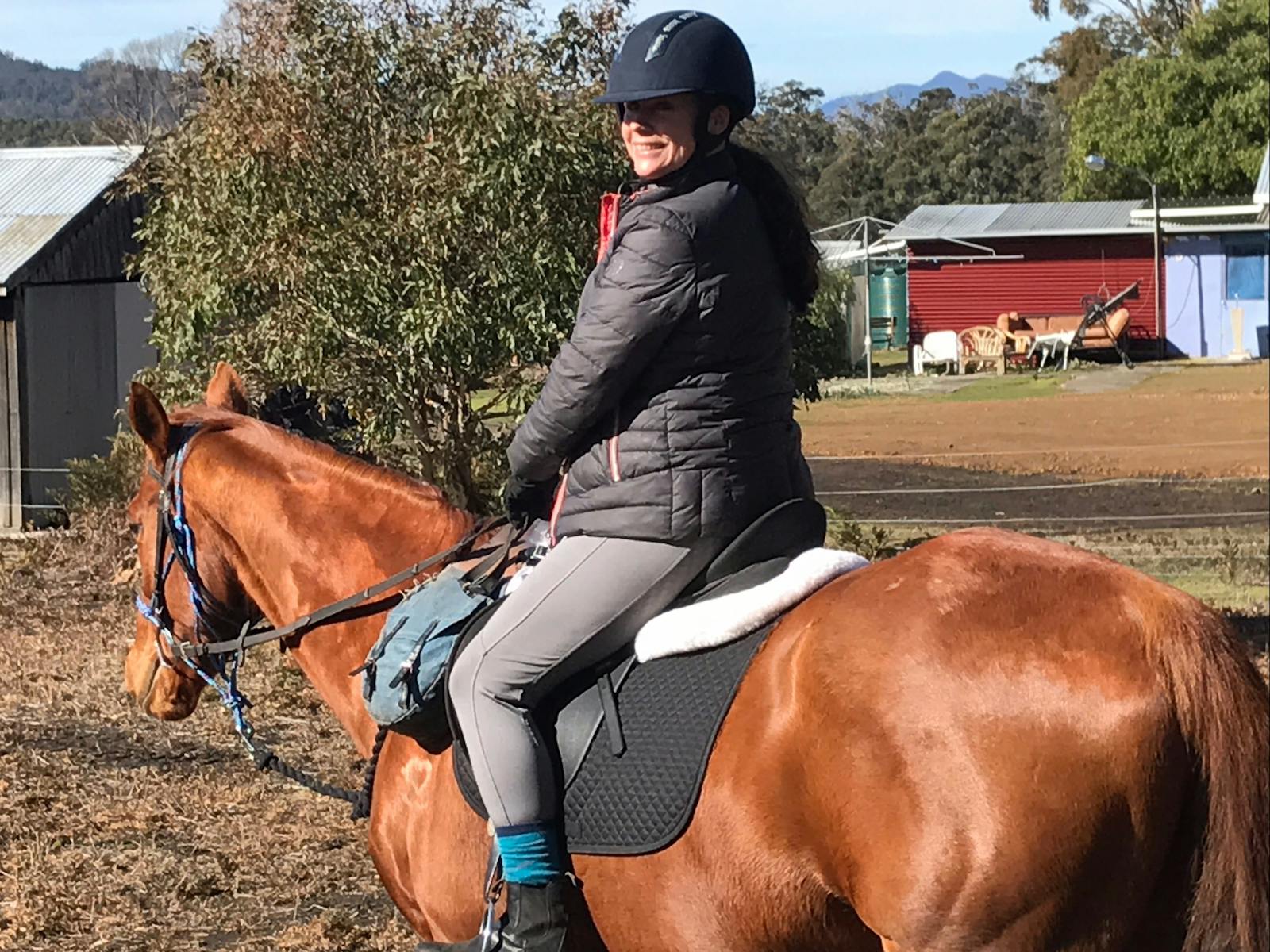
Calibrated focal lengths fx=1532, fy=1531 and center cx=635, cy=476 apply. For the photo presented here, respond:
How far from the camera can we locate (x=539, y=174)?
27.5 ft

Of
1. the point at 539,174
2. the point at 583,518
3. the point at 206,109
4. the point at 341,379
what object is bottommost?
the point at 583,518

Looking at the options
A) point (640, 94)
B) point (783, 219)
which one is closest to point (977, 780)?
point (783, 219)

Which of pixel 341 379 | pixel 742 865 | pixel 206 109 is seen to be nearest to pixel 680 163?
pixel 742 865

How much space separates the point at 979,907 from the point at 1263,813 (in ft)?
1.64

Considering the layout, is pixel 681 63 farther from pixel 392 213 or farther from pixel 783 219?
pixel 392 213

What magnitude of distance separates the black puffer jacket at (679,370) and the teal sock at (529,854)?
645 millimetres

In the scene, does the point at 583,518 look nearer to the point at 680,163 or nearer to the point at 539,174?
Answer: the point at 680,163

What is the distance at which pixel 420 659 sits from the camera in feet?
11.1

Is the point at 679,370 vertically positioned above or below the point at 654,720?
above

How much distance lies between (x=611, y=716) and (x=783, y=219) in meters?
1.11

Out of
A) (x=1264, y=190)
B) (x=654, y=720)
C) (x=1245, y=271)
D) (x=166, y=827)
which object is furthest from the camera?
(x=1245, y=271)

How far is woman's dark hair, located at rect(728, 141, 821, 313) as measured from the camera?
3.23 m

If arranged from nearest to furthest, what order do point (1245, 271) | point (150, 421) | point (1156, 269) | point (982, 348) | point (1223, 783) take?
point (1223, 783)
point (150, 421)
point (982, 348)
point (1156, 269)
point (1245, 271)

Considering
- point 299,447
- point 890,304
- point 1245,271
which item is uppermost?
point 1245,271
